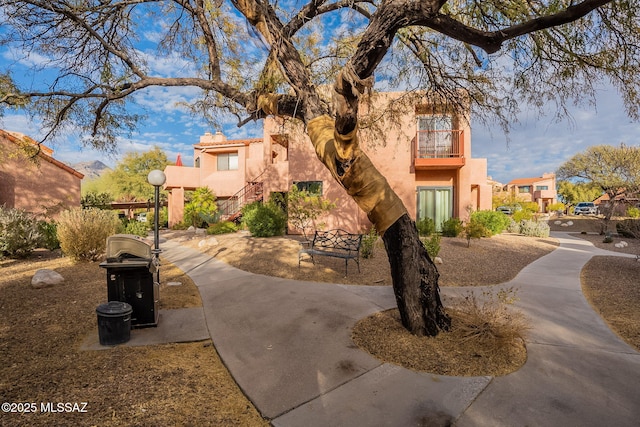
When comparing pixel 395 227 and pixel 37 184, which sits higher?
pixel 37 184

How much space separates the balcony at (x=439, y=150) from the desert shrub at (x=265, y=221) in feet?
24.3

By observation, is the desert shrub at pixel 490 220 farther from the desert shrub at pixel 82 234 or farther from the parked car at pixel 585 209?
the parked car at pixel 585 209

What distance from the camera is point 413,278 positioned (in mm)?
3969

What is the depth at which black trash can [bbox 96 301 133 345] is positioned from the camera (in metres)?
3.84

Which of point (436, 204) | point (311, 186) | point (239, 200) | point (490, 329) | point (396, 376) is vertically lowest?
point (396, 376)

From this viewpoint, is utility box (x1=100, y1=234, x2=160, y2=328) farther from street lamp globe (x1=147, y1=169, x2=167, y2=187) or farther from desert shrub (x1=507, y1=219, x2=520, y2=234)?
desert shrub (x1=507, y1=219, x2=520, y2=234)

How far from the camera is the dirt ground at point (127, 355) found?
2607 mm

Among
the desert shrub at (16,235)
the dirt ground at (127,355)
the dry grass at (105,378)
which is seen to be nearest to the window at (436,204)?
the dirt ground at (127,355)

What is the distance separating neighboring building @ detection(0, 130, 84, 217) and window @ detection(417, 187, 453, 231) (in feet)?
56.9

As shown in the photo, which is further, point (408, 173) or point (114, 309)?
point (408, 173)

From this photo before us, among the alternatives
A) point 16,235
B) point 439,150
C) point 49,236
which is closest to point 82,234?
point 16,235

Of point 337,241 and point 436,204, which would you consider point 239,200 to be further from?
point 337,241

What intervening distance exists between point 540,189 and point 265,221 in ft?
208

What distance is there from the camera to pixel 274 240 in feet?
42.5
